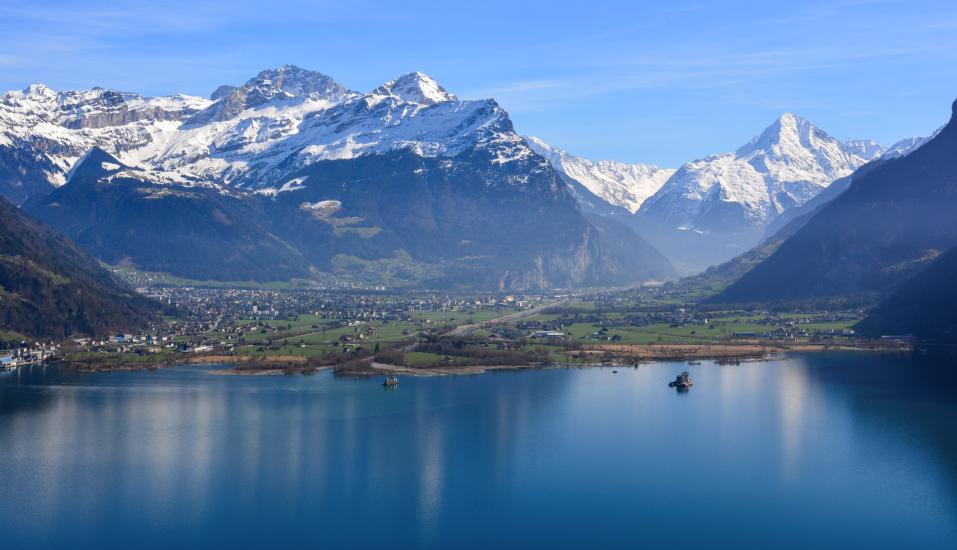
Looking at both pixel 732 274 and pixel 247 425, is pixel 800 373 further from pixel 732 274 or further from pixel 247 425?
pixel 732 274

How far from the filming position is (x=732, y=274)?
594 ft

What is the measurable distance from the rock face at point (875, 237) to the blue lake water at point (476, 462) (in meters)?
48.4

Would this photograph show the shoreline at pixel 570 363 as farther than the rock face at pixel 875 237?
No

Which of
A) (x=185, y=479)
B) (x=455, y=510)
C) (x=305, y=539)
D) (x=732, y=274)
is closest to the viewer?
(x=305, y=539)

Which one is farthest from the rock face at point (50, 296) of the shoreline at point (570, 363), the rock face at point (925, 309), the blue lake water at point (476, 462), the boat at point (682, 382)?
the rock face at point (925, 309)

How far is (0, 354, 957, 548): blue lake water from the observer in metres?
45.7

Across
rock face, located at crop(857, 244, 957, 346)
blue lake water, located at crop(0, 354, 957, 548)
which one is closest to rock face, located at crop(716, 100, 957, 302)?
rock face, located at crop(857, 244, 957, 346)

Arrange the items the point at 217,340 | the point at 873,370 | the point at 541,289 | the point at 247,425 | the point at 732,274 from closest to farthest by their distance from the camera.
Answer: the point at 247,425 < the point at 873,370 < the point at 217,340 < the point at 732,274 < the point at 541,289

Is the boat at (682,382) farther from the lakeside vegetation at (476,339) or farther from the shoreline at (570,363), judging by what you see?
the lakeside vegetation at (476,339)

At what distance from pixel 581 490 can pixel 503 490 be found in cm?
335

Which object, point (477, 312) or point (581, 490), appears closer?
point (581, 490)

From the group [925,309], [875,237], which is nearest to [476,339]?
[925,309]

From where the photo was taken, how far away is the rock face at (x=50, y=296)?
98.9 meters

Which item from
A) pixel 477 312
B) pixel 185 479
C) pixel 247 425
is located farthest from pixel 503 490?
pixel 477 312
